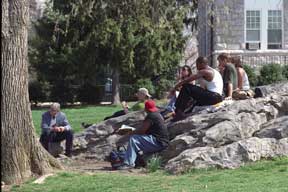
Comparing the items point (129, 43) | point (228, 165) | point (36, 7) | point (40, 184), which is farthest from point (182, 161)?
point (36, 7)

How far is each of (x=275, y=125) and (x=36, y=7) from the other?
27960 millimetres

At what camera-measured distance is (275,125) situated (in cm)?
1173

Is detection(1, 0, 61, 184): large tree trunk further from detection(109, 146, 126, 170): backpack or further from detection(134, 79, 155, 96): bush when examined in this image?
detection(134, 79, 155, 96): bush

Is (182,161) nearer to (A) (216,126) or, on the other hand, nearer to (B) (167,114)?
(A) (216,126)

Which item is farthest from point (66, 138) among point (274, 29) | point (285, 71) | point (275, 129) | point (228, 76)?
point (274, 29)

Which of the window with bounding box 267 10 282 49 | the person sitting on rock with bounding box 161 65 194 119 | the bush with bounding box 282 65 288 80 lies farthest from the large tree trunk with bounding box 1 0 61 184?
the window with bounding box 267 10 282 49

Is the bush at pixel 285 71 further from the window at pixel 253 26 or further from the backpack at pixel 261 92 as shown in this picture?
the backpack at pixel 261 92

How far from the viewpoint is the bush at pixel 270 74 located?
26.6 meters

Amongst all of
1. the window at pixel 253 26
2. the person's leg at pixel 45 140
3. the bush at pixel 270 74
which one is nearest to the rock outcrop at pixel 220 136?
the person's leg at pixel 45 140

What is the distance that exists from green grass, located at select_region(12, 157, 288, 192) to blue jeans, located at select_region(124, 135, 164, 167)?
68cm

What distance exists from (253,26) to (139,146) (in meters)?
18.4

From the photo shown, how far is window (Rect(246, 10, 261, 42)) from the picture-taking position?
94.5 ft

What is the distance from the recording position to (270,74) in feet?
88.4

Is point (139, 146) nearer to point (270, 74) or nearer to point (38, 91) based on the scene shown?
point (270, 74)
